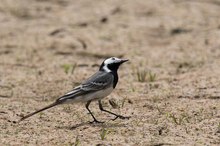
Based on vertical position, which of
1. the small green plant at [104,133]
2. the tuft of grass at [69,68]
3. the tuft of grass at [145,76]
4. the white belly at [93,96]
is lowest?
the tuft of grass at [69,68]

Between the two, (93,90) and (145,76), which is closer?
(93,90)

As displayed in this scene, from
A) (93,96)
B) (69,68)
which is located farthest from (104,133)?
(69,68)

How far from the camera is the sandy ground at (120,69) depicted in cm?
716

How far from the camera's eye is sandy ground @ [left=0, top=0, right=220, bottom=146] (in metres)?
7.16

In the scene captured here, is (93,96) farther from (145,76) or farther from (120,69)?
(120,69)

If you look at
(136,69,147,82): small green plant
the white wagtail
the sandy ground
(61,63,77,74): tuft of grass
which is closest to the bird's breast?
the white wagtail

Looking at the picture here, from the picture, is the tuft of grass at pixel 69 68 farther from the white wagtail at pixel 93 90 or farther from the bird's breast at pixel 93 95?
the bird's breast at pixel 93 95

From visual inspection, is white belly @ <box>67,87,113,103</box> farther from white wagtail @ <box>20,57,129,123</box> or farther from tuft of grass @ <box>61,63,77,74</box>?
tuft of grass @ <box>61,63,77,74</box>

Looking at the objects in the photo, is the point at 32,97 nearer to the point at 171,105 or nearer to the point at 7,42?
the point at 171,105

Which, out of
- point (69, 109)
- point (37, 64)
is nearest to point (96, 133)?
point (69, 109)

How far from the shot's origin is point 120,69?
10438 mm

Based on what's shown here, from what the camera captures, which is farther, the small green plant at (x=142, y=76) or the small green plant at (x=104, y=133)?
the small green plant at (x=142, y=76)

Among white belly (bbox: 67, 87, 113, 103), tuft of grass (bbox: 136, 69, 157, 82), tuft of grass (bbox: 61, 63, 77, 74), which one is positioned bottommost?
tuft of grass (bbox: 61, 63, 77, 74)

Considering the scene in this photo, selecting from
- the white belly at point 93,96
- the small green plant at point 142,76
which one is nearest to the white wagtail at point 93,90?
the white belly at point 93,96
